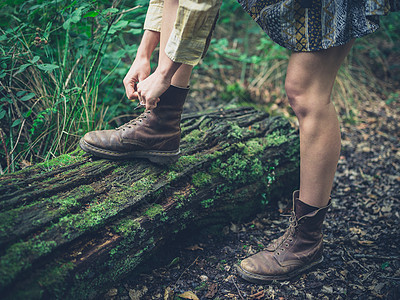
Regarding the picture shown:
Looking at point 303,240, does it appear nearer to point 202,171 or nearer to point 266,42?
point 202,171

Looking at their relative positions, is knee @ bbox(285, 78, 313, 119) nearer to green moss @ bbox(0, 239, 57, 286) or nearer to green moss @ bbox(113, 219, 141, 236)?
green moss @ bbox(113, 219, 141, 236)

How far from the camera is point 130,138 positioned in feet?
5.53

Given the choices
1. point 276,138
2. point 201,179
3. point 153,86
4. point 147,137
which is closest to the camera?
point 153,86

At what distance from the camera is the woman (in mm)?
1232

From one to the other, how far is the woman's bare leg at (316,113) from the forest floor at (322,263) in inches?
18.9

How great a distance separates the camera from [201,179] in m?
1.85

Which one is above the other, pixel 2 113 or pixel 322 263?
pixel 2 113

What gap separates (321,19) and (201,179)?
106cm

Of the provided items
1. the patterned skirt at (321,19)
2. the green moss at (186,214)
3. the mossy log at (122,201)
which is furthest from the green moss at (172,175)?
the patterned skirt at (321,19)

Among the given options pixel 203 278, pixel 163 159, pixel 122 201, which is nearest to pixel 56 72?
pixel 163 159

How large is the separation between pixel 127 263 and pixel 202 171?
711 millimetres

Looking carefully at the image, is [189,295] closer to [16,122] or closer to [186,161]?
[186,161]

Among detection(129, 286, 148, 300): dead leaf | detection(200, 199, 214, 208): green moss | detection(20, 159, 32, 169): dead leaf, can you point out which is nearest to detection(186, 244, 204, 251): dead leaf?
detection(200, 199, 214, 208): green moss

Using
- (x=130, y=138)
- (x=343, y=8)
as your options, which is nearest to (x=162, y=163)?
(x=130, y=138)
